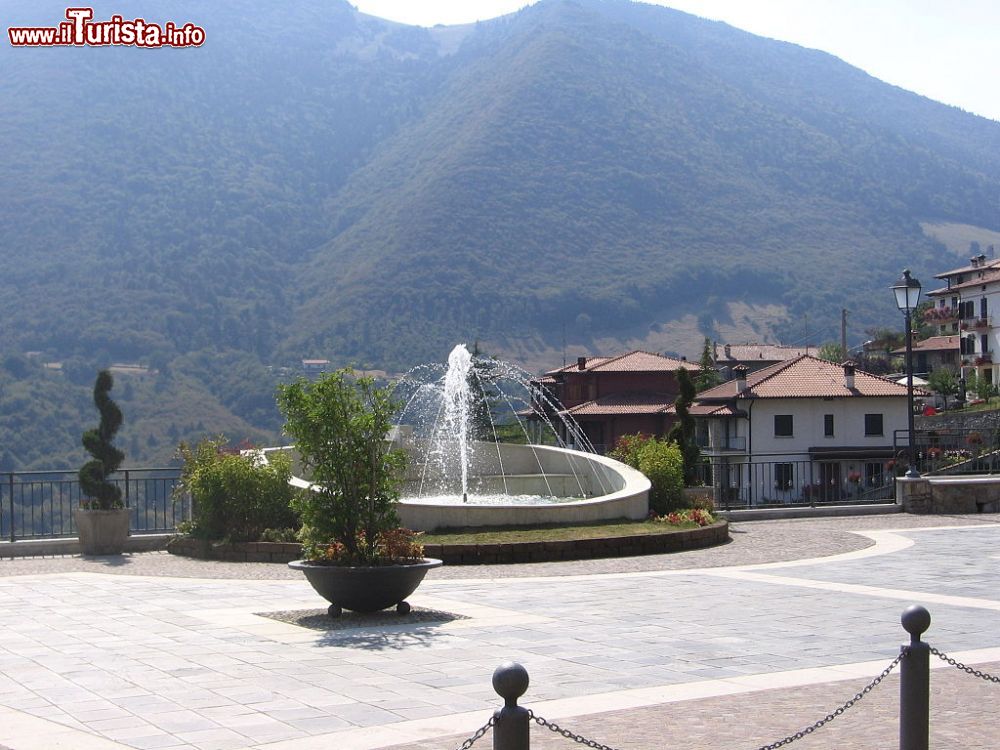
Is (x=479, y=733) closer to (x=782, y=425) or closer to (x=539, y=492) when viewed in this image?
(x=539, y=492)

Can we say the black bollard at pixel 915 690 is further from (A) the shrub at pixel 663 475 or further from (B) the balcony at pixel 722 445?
(B) the balcony at pixel 722 445

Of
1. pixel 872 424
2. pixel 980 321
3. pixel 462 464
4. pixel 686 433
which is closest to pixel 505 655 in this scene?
pixel 686 433

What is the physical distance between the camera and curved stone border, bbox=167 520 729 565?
16.6m

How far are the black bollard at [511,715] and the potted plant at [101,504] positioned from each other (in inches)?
593

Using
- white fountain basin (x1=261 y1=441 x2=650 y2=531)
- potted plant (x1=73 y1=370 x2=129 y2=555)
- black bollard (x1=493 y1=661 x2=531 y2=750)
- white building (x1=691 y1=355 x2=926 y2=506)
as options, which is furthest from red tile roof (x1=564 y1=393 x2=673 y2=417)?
black bollard (x1=493 y1=661 x2=531 y2=750)

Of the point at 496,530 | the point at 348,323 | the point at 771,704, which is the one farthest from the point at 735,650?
the point at 348,323

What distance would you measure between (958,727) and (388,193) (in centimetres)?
18223

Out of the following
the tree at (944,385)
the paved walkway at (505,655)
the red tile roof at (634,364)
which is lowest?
the paved walkway at (505,655)

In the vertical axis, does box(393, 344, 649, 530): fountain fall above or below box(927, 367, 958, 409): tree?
below

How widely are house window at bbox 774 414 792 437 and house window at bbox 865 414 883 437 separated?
3980mm

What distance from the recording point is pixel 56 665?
384 inches

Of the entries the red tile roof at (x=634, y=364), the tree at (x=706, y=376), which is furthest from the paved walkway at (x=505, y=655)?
the tree at (x=706, y=376)

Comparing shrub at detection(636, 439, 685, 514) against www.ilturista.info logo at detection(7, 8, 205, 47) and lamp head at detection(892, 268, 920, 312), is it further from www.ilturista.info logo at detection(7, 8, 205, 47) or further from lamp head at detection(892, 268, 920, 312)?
www.ilturista.info logo at detection(7, 8, 205, 47)

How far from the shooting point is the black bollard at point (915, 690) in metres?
6.27
